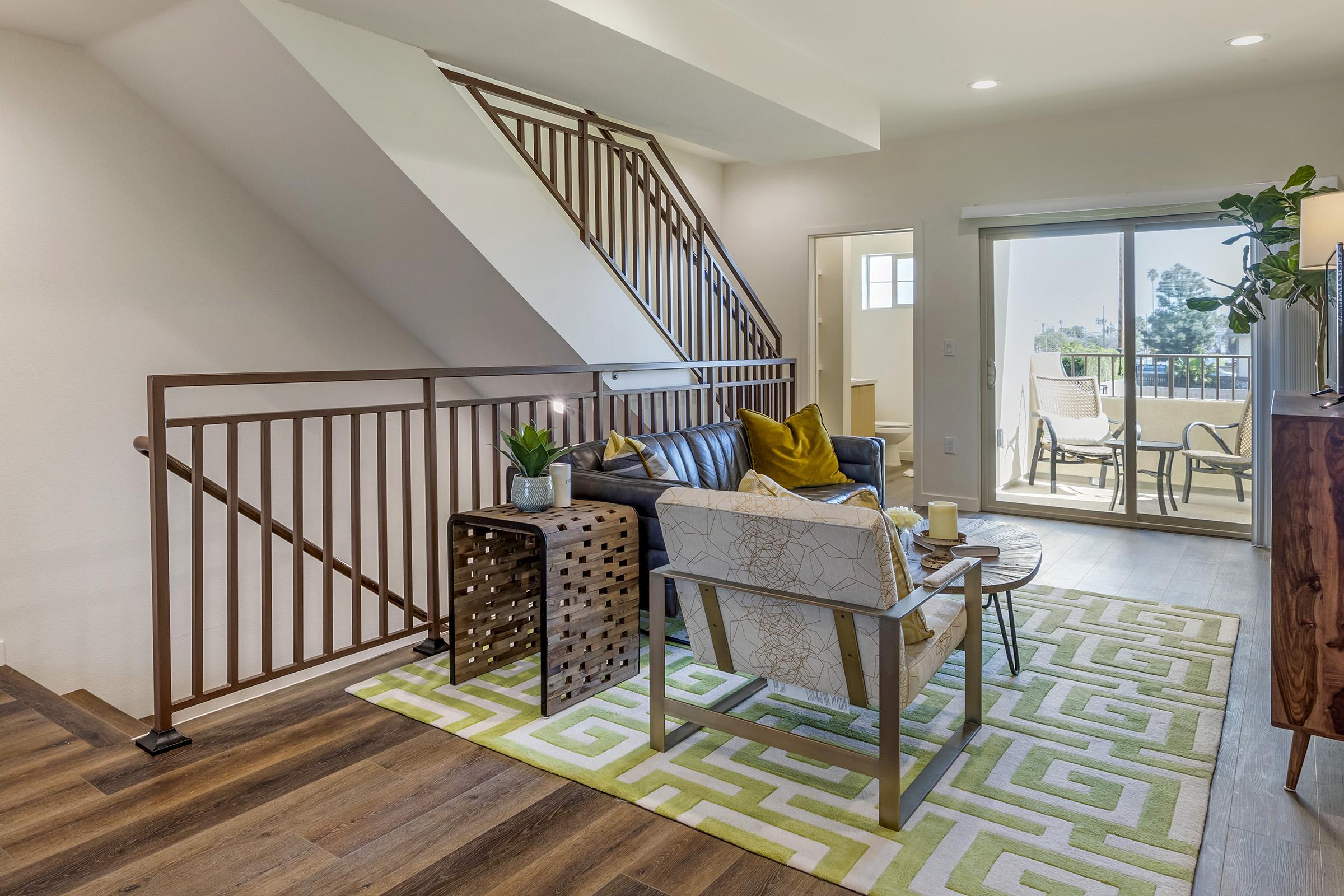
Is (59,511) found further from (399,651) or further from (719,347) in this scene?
(719,347)

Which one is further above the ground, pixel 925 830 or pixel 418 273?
pixel 418 273

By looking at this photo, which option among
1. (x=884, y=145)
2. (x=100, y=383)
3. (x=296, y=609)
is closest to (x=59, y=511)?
(x=100, y=383)

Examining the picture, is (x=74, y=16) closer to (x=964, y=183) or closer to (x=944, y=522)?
(x=944, y=522)

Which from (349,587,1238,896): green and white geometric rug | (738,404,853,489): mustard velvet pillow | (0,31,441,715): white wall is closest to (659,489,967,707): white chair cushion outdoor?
(349,587,1238,896): green and white geometric rug

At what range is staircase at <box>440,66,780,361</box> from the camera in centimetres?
431

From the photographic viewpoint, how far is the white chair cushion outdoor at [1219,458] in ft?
17.3

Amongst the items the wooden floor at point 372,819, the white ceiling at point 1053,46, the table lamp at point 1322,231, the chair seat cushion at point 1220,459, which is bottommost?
the wooden floor at point 372,819

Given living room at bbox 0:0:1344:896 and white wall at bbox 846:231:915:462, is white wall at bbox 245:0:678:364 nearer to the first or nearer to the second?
living room at bbox 0:0:1344:896

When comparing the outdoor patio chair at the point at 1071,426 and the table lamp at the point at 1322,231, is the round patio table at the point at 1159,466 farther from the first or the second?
the table lamp at the point at 1322,231

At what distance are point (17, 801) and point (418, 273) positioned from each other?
8.46 ft

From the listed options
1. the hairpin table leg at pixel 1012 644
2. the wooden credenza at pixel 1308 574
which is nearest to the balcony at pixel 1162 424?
the hairpin table leg at pixel 1012 644

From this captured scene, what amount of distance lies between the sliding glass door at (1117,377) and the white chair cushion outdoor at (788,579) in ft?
12.7

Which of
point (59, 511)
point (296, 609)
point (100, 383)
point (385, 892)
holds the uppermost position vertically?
point (100, 383)

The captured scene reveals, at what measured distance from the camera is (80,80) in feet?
12.0
